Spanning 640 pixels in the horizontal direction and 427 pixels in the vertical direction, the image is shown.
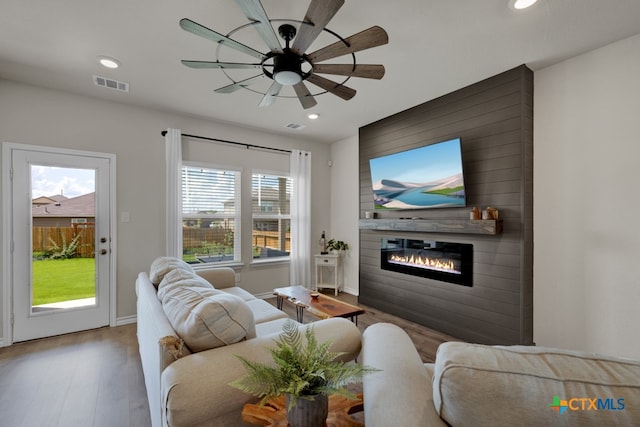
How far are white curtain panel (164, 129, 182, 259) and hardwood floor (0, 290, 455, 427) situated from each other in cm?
110

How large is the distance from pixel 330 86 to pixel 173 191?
259 cm

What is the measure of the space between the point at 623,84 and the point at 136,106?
4913 millimetres

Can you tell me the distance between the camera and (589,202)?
2434mm

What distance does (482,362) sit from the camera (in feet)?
2.46

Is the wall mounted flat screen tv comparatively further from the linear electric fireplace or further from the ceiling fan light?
the ceiling fan light

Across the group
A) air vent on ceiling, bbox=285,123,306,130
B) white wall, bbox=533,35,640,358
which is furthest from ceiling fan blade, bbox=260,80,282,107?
white wall, bbox=533,35,640,358

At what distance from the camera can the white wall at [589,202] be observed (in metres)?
2.25

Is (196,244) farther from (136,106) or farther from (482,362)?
(482,362)

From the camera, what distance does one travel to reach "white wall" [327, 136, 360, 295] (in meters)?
4.85

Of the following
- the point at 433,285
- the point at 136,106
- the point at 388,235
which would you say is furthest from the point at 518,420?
the point at 136,106

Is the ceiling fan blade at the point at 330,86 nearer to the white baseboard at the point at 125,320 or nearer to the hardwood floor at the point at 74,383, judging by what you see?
the hardwood floor at the point at 74,383

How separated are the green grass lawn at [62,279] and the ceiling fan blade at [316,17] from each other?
134 inches

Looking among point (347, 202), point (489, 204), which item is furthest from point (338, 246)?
point (489, 204)

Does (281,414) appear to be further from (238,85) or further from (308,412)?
(238,85)
